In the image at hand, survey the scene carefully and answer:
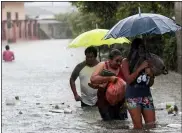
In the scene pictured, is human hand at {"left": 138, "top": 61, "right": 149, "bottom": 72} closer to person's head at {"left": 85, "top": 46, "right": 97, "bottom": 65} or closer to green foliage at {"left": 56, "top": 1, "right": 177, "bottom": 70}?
person's head at {"left": 85, "top": 46, "right": 97, "bottom": 65}

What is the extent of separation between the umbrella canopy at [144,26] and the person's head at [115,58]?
632 mm

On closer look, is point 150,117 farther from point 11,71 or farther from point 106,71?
point 11,71

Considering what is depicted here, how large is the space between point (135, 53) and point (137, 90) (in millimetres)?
507

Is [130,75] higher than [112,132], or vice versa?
[130,75]

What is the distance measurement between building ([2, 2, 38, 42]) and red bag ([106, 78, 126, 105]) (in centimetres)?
4593

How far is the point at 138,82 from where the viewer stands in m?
6.96

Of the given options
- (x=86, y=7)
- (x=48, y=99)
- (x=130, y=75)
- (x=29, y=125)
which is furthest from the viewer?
(x=86, y=7)

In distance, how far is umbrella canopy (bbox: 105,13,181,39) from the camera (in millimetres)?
6781

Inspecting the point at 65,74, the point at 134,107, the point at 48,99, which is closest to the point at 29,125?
the point at 134,107

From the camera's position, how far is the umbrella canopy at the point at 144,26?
22.2 feet

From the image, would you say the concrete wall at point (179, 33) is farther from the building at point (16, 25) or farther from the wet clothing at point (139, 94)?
the building at point (16, 25)

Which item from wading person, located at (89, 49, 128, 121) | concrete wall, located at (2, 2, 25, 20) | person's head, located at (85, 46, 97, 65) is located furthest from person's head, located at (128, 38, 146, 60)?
concrete wall, located at (2, 2, 25, 20)

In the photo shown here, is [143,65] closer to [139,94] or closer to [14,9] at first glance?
[139,94]

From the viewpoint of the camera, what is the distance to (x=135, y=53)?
6.95 m
